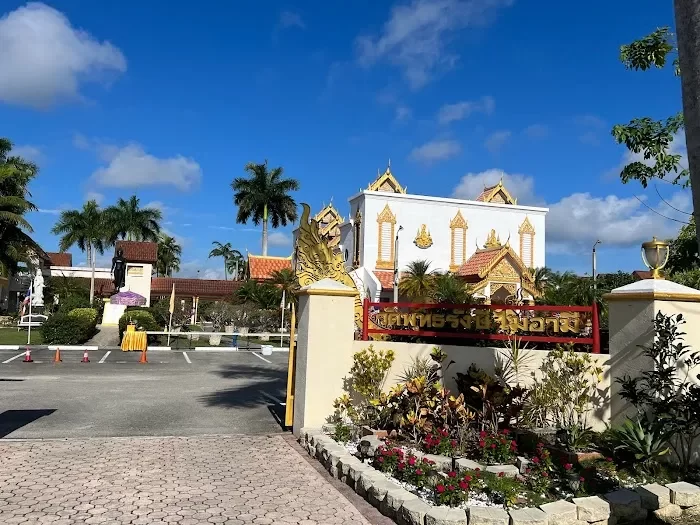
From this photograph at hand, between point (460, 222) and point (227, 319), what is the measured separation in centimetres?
1512

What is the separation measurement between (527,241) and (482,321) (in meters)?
30.3

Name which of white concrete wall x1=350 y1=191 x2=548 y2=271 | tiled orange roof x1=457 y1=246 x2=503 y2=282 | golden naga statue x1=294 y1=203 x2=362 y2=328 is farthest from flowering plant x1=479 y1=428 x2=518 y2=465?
white concrete wall x1=350 y1=191 x2=548 y2=271

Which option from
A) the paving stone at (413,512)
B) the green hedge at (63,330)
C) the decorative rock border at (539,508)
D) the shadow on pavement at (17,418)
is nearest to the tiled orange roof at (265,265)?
the green hedge at (63,330)

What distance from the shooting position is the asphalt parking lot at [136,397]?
8.67m

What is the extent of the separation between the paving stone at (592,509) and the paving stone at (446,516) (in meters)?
0.92

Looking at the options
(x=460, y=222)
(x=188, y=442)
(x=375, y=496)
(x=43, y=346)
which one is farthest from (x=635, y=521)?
(x=460, y=222)

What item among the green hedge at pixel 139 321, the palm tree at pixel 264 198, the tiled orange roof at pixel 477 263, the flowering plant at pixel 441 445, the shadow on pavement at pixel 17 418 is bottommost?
the shadow on pavement at pixel 17 418

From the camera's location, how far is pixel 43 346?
22953 millimetres

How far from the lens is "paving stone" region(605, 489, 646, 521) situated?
15.6ft

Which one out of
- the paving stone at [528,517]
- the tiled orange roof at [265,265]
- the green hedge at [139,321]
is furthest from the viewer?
the tiled orange roof at [265,265]

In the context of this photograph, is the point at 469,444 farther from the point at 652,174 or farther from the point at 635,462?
the point at 652,174

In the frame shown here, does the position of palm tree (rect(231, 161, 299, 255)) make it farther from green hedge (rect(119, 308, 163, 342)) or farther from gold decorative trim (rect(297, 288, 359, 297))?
gold decorative trim (rect(297, 288, 359, 297))

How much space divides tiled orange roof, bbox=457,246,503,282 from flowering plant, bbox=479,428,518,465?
2459 centimetres

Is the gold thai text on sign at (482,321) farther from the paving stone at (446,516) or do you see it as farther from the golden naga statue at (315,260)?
the paving stone at (446,516)
